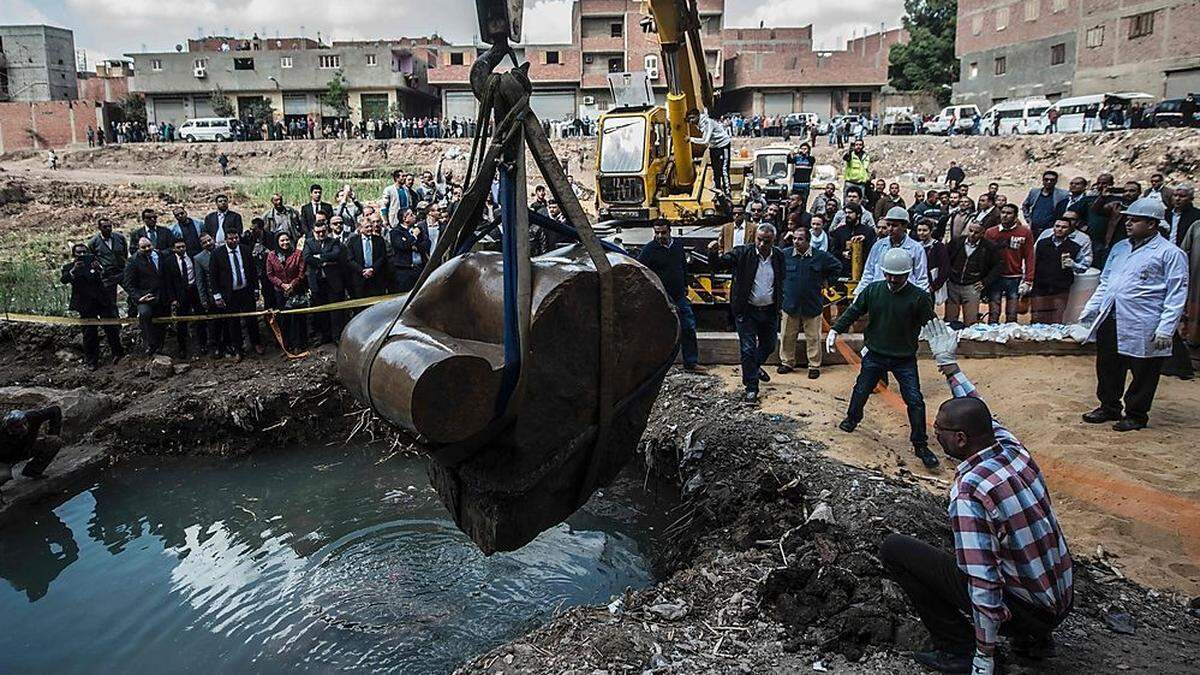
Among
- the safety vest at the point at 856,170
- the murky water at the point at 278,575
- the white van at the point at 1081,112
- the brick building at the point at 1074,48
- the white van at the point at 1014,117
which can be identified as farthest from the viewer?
the white van at the point at 1014,117

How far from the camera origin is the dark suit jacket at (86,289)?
31.0ft

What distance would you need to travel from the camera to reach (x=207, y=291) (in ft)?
31.4

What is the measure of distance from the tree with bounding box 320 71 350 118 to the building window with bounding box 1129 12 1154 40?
3533 centimetres

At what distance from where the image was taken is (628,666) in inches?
158

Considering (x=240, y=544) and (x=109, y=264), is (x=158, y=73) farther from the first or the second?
(x=240, y=544)

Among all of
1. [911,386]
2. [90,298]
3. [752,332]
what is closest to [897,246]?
[752,332]

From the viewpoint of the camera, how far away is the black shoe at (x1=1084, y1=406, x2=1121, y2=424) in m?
6.55

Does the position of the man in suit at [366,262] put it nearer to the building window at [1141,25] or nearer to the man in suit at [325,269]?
the man in suit at [325,269]

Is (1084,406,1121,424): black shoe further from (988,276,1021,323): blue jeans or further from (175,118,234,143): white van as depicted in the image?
(175,118,234,143): white van

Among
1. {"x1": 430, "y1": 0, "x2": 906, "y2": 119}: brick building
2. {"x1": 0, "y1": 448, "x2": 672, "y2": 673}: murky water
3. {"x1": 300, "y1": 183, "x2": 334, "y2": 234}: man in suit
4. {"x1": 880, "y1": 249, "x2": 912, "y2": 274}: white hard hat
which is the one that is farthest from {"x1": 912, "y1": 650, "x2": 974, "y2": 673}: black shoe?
{"x1": 430, "y1": 0, "x2": 906, "y2": 119}: brick building

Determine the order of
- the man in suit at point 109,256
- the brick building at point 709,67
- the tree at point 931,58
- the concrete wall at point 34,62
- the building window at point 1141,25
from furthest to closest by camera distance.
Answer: the concrete wall at point 34,62
the tree at point 931,58
the brick building at point 709,67
the building window at point 1141,25
the man in suit at point 109,256

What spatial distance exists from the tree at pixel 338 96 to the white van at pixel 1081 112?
32.5m

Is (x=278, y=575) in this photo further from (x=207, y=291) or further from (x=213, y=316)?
(x=207, y=291)

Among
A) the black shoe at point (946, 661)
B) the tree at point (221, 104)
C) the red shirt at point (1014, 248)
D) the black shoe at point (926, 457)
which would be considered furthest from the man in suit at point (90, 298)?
the tree at point (221, 104)
